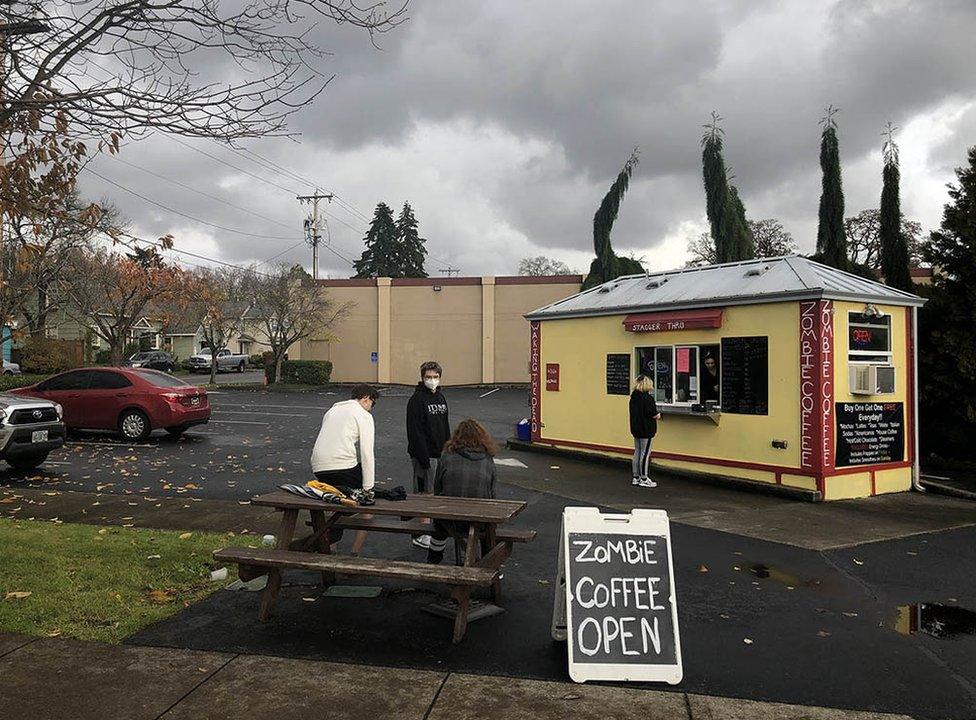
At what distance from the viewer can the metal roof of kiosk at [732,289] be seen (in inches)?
437

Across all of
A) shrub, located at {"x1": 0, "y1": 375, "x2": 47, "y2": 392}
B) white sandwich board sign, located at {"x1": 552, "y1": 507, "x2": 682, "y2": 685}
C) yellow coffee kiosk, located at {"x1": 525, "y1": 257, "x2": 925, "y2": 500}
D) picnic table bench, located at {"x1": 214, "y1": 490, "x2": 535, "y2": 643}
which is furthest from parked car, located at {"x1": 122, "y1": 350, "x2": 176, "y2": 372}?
white sandwich board sign, located at {"x1": 552, "y1": 507, "x2": 682, "y2": 685}

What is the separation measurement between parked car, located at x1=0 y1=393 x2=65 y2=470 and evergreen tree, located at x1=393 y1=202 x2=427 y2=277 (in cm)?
6242

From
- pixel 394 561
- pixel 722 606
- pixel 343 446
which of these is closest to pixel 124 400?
pixel 343 446

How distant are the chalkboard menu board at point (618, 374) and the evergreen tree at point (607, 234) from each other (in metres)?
15.8

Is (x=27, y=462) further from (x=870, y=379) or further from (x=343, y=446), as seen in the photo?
(x=870, y=379)

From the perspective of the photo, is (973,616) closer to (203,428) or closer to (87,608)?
(87,608)

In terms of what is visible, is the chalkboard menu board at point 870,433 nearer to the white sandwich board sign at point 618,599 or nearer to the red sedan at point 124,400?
the white sandwich board sign at point 618,599

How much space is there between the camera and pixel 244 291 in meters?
36.1

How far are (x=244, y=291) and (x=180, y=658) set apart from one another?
110 ft

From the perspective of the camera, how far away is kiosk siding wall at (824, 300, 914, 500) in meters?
10.8

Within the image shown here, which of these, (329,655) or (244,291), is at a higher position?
(244,291)

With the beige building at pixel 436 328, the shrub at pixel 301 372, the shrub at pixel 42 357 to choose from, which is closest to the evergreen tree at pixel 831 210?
the beige building at pixel 436 328

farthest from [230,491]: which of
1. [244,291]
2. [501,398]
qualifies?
[244,291]

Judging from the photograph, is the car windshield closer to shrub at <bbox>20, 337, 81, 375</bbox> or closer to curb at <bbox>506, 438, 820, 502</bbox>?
curb at <bbox>506, 438, 820, 502</bbox>
